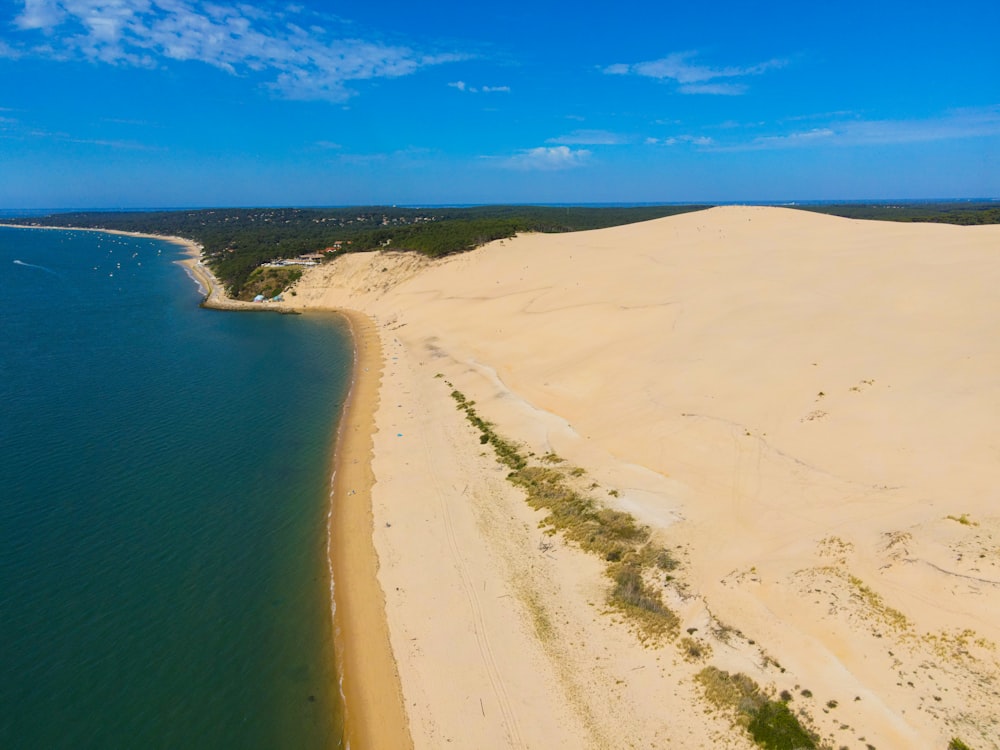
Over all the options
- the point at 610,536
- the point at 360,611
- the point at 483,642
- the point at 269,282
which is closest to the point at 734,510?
the point at 610,536

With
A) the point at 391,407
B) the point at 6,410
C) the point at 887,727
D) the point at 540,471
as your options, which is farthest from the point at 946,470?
the point at 6,410

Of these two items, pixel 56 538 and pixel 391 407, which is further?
pixel 391 407

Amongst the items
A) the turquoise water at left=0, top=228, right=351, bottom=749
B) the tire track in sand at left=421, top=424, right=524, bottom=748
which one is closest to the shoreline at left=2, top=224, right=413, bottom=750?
the turquoise water at left=0, top=228, right=351, bottom=749

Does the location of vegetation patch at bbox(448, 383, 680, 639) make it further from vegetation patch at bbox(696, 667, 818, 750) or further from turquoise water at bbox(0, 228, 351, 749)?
turquoise water at bbox(0, 228, 351, 749)

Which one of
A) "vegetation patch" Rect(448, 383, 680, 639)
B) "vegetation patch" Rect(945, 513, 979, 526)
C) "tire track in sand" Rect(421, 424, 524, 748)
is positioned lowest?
"tire track in sand" Rect(421, 424, 524, 748)

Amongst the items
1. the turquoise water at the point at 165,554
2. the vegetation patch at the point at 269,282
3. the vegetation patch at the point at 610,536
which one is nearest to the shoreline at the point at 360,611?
the turquoise water at the point at 165,554

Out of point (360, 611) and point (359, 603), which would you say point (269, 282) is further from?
point (360, 611)

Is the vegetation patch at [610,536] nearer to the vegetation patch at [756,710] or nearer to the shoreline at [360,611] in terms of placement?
the vegetation patch at [756,710]

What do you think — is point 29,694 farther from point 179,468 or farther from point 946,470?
point 946,470
